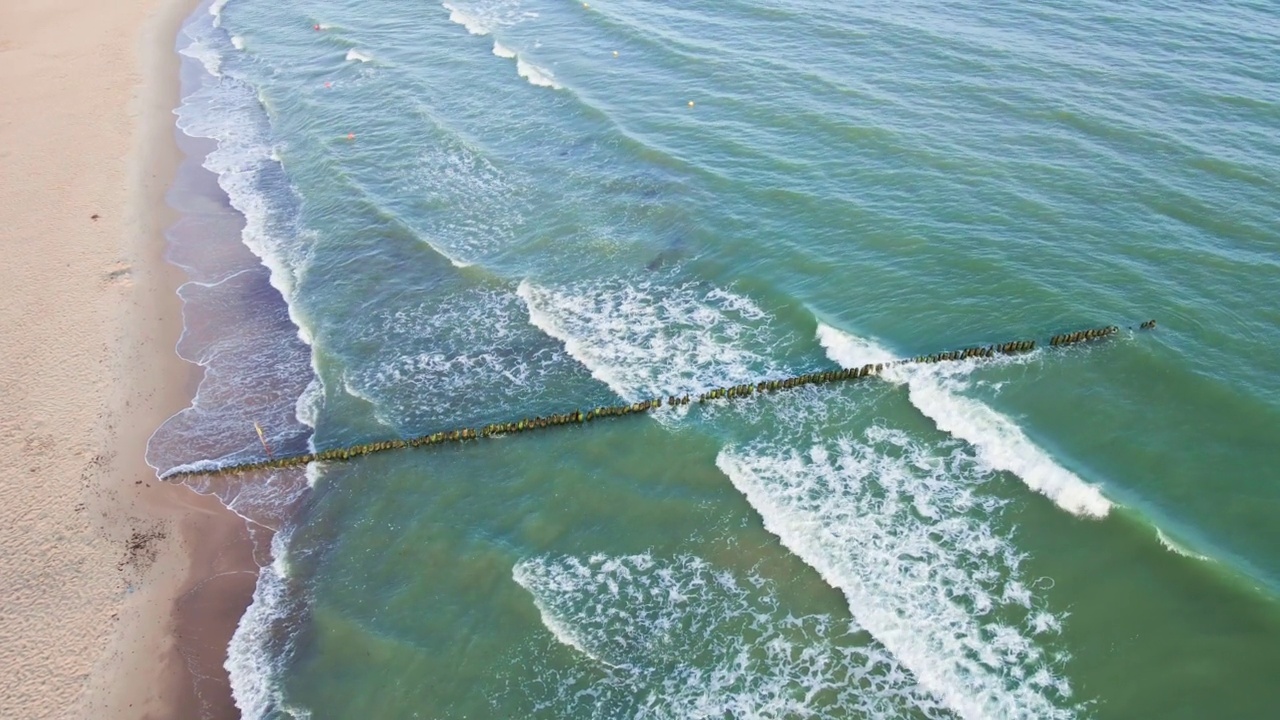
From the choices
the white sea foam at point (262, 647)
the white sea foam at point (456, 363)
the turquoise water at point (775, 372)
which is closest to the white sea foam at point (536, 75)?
the turquoise water at point (775, 372)

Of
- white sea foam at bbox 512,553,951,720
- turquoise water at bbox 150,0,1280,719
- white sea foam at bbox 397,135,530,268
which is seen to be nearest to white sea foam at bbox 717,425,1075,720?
turquoise water at bbox 150,0,1280,719

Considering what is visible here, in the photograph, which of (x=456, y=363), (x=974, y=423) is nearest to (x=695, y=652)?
(x=974, y=423)

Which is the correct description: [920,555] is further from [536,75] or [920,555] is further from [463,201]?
[536,75]

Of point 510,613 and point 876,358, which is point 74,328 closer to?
point 510,613

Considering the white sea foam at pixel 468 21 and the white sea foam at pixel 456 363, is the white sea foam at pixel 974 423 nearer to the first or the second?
the white sea foam at pixel 456 363

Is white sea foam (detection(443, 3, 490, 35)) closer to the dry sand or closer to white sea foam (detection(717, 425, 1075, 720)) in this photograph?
the dry sand

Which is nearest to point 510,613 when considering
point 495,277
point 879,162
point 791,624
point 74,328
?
point 791,624
